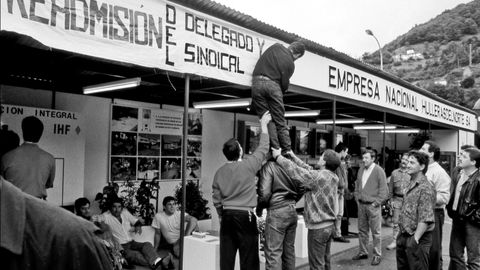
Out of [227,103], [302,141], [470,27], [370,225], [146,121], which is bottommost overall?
[370,225]

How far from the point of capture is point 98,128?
779cm

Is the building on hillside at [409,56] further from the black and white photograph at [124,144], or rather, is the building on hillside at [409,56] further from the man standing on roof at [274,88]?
the man standing on roof at [274,88]

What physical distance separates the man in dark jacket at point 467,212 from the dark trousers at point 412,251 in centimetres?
97

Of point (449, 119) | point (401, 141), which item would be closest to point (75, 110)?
point (449, 119)

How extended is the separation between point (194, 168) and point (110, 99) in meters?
2.67

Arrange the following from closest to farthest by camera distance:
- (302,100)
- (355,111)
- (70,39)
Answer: (70,39), (302,100), (355,111)

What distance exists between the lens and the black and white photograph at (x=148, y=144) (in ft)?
27.5

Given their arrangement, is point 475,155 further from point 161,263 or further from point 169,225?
point 169,225

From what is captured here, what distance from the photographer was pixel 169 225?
7891mm

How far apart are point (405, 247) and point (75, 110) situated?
19.4ft

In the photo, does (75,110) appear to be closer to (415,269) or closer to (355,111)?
(415,269)

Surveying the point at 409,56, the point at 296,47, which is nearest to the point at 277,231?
the point at 296,47

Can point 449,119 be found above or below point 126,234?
above

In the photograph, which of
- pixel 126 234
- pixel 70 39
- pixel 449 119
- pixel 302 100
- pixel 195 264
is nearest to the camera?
pixel 70 39
